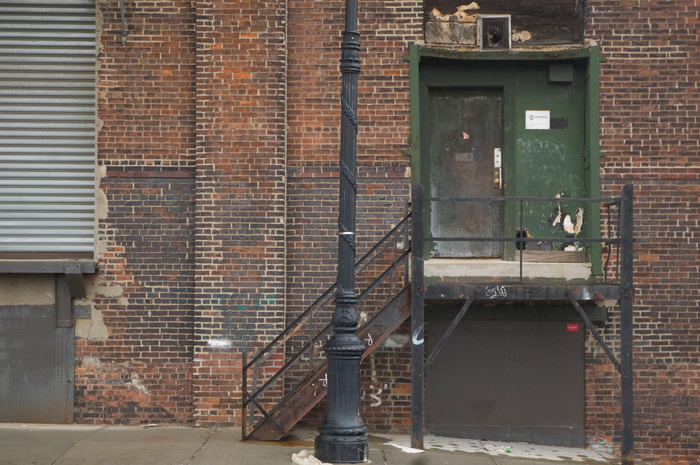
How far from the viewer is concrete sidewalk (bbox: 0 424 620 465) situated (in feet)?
27.8

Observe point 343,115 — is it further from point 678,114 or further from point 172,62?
point 678,114

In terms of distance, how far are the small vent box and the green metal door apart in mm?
616

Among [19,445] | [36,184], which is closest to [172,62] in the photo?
[36,184]

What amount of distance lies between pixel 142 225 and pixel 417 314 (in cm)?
383

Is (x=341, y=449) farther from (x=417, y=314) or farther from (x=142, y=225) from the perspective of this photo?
(x=142, y=225)

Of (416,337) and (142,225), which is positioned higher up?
(142,225)

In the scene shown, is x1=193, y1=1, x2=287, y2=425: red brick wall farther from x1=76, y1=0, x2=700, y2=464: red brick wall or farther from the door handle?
the door handle

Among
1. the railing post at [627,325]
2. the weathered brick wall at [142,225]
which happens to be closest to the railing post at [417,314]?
the railing post at [627,325]

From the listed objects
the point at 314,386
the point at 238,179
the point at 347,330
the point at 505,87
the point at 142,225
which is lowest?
the point at 314,386

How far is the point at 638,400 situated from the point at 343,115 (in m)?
5.46

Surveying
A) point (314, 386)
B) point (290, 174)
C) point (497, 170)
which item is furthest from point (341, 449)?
point (497, 170)

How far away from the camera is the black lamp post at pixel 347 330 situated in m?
8.11

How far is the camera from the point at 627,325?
9.12 metres

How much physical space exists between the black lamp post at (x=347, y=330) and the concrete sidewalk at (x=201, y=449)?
20.5 inches
